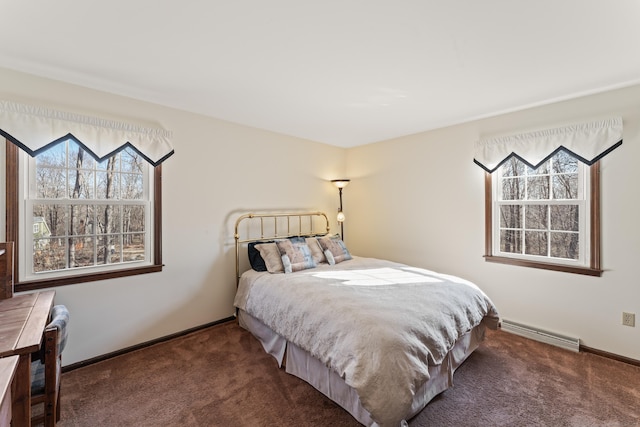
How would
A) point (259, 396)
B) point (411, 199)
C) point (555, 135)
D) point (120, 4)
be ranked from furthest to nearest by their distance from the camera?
1. point (411, 199)
2. point (555, 135)
3. point (259, 396)
4. point (120, 4)

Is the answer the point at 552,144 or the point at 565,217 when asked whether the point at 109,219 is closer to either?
the point at 552,144

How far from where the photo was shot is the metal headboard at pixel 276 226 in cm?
345

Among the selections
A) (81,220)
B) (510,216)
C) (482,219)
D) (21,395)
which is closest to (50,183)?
(81,220)

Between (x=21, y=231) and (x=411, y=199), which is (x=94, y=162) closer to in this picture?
Result: (x=21, y=231)

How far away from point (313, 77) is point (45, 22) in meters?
1.70

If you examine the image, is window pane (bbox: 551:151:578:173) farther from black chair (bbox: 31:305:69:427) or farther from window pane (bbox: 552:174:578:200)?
black chair (bbox: 31:305:69:427)

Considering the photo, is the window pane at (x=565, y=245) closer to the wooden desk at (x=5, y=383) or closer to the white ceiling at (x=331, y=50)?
the white ceiling at (x=331, y=50)

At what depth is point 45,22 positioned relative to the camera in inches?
64.9

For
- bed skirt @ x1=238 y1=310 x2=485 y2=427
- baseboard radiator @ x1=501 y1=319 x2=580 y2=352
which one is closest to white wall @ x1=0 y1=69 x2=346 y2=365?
bed skirt @ x1=238 y1=310 x2=485 y2=427

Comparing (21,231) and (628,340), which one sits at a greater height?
(21,231)

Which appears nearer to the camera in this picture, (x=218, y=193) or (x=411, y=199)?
(x=218, y=193)

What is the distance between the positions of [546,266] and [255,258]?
3058 mm

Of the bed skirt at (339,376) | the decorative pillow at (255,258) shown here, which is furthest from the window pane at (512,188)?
the decorative pillow at (255,258)

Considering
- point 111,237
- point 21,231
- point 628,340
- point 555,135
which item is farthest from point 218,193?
point 628,340
